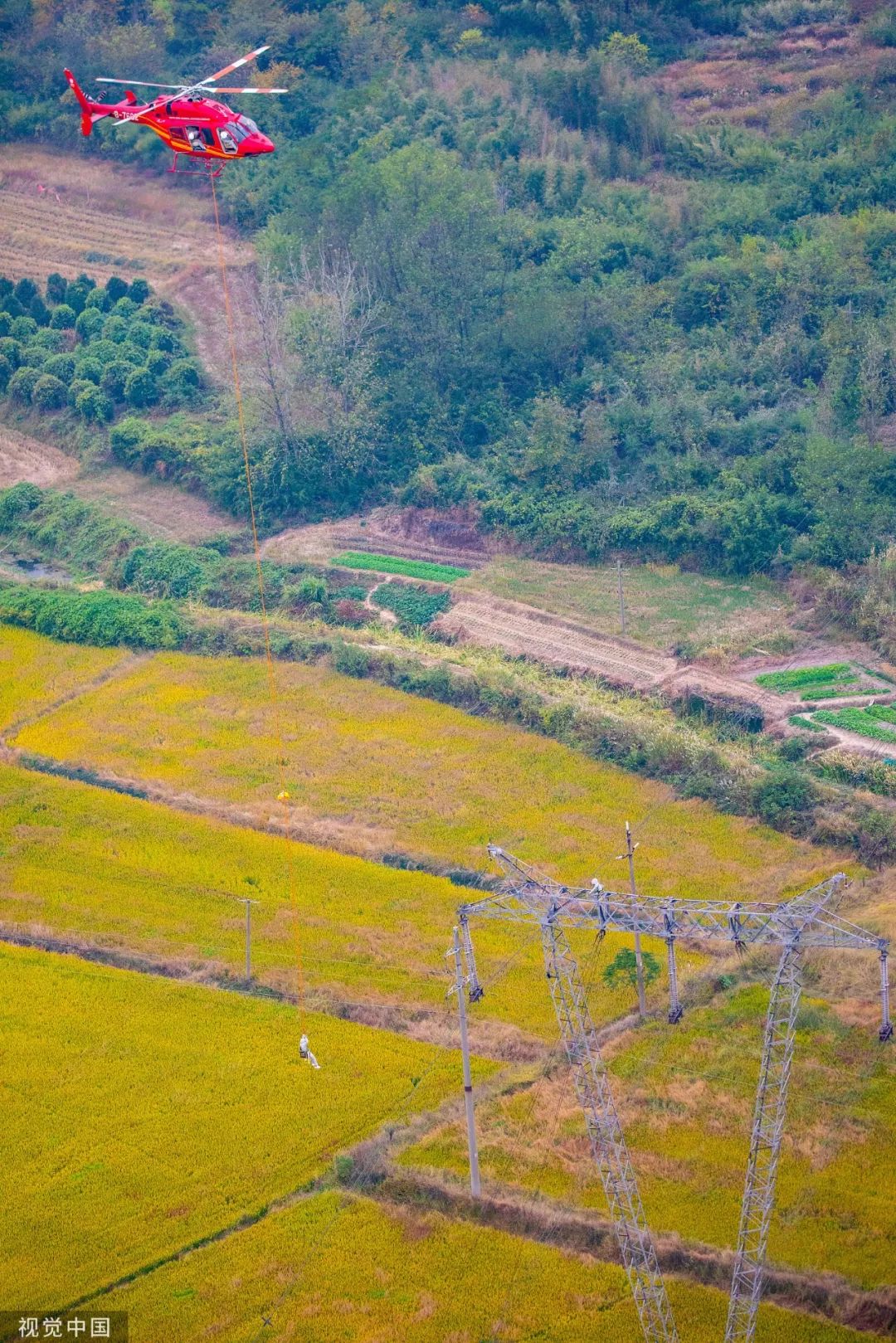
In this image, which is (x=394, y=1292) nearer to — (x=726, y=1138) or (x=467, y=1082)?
(x=467, y=1082)

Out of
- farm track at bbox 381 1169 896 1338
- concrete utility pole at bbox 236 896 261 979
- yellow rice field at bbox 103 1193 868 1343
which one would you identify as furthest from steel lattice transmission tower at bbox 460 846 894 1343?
concrete utility pole at bbox 236 896 261 979

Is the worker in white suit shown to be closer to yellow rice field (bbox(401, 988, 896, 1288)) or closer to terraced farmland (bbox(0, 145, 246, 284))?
yellow rice field (bbox(401, 988, 896, 1288))

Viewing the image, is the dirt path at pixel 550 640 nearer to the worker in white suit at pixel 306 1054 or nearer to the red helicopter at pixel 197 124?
the red helicopter at pixel 197 124

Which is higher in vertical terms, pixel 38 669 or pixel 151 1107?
pixel 38 669

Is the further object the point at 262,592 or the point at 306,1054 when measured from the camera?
the point at 262,592

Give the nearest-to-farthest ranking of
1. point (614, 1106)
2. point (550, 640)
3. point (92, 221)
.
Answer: point (614, 1106), point (550, 640), point (92, 221)

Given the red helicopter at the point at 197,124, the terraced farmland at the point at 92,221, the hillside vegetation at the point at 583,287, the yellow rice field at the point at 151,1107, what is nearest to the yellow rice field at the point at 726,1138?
the yellow rice field at the point at 151,1107

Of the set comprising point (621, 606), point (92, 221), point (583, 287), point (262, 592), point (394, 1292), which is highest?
point (92, 221)

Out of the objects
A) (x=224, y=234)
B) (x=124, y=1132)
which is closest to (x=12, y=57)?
(x=224, y=234)

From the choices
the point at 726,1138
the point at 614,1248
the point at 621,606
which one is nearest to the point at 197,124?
the point at 621,606
